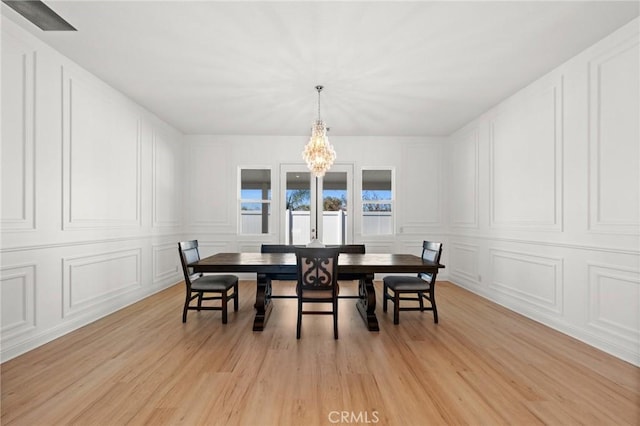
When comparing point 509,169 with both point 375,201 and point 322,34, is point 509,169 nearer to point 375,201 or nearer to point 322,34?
point 375,201

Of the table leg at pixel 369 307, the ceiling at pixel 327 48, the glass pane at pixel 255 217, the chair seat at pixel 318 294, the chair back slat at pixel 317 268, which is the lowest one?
the table leg at pixel 369 307

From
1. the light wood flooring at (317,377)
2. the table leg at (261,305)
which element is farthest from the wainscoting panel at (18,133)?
the table leg at (261,305)

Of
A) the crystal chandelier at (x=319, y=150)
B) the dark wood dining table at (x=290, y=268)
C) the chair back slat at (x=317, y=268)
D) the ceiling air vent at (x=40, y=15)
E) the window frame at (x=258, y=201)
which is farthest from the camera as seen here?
the window frame at (x=258, y=201)

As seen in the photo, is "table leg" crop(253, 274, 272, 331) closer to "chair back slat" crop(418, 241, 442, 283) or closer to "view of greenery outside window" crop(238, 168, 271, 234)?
"chair back slat" crop(418, 241, 442, 283)

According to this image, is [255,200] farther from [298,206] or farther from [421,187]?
[421,187]

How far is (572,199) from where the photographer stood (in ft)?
10.1

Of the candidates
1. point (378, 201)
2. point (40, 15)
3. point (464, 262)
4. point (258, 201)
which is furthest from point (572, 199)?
point (40, 15)

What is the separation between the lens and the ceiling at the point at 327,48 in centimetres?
235

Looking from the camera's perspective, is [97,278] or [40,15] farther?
[97,278]

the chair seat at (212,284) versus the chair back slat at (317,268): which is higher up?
the chair back slat at (317,268)

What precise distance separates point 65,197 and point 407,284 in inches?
148

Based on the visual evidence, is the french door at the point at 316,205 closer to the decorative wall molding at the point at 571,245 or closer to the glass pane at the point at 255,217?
the glass pane at the point at 255,217

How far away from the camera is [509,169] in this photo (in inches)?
161

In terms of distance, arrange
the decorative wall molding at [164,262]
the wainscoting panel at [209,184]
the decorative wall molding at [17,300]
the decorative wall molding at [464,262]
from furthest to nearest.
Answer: the wainscoting panel at [209,184]
the decorative wall molding at [464,262]
the decorative wall molding at [164,262]
the decorative wall molding at [17,300]
